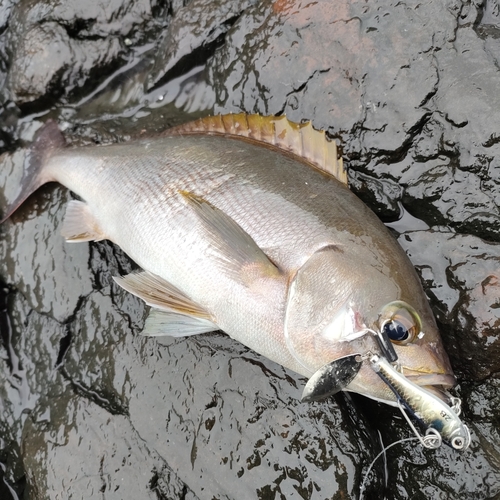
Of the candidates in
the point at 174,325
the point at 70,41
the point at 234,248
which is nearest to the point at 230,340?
the point at 174,325

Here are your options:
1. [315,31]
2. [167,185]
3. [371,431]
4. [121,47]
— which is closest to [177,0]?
[121,47]

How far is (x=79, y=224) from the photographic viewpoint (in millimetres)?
2646

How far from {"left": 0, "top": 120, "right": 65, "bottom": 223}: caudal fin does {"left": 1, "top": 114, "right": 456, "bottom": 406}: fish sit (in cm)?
54

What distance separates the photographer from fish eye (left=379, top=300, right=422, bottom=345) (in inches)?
68.2

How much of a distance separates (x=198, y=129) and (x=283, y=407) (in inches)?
59.3

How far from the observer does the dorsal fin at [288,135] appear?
2164 mm

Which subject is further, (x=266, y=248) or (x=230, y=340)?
(x=230, y=340)

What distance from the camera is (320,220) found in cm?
197

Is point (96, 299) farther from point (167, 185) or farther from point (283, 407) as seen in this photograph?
point (283, 407)

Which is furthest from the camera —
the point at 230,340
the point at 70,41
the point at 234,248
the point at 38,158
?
the point at 70,41

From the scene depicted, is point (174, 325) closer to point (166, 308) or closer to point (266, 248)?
point (166, 308)

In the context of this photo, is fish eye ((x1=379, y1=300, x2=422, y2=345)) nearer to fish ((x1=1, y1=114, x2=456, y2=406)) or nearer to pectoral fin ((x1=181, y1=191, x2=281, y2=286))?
fish ((x1=1, y1=114, x2=456, y2=406))

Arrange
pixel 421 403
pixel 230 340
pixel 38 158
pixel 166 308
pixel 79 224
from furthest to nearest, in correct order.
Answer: pixel 38 158 < pixel 79 224 < pixel 230 340 < pixel 166 308 < pixel 421 403

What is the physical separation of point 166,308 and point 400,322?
3.46 ft
